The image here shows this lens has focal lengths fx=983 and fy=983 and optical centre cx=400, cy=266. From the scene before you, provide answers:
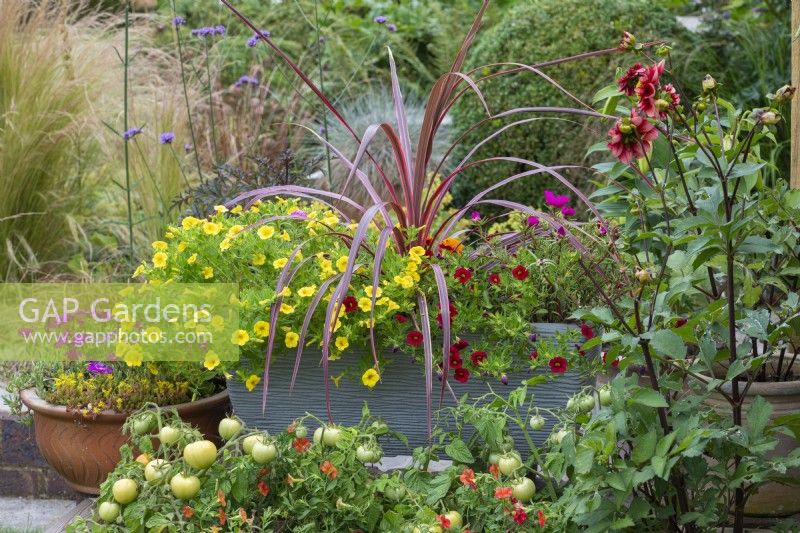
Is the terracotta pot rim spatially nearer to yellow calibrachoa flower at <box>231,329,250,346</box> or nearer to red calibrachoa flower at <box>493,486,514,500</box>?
yellow calibrachoa flower at <box>231,329,250,346</box>

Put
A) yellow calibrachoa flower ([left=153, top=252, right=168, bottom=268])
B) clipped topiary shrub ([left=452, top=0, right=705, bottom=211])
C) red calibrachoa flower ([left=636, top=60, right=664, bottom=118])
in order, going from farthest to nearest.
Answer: clipped topiary shrub ([left=452, top=0, right=705, bottom=211]) → yellow calibrachoa flower ([left=153, top=252, right=168, bottom=268]) → red calibrachoa flower ([left=636, top=60, right=664, bottom=118])

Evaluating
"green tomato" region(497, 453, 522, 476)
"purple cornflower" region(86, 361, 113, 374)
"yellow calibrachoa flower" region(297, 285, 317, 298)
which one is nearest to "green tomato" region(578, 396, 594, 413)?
"green tomato" region(497, 453, 522, 476)

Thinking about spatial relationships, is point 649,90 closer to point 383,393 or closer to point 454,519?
point 454,519

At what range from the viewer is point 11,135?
377 centimetres

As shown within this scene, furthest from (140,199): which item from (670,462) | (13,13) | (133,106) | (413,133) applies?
(670,462)

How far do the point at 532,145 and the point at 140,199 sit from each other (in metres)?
1.86

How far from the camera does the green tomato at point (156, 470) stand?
76.1 inches

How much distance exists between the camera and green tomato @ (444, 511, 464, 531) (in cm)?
188

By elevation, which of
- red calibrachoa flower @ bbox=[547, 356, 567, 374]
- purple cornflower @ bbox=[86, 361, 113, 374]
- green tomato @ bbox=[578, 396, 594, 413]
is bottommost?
purple cornflower @ bbox=[86, 361, 113, 374]

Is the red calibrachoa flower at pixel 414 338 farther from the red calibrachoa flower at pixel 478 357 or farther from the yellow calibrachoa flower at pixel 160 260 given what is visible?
the yellow calibrachoa flower at pixel 160 260

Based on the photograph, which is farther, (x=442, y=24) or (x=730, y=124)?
(x=442, y=24)

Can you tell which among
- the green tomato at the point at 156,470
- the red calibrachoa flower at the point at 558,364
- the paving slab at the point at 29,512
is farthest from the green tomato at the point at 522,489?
the paving slab at the point at 29,512

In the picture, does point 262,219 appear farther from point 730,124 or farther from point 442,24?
point 442,24

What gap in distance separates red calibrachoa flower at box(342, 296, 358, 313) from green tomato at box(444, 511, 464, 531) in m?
0.52
